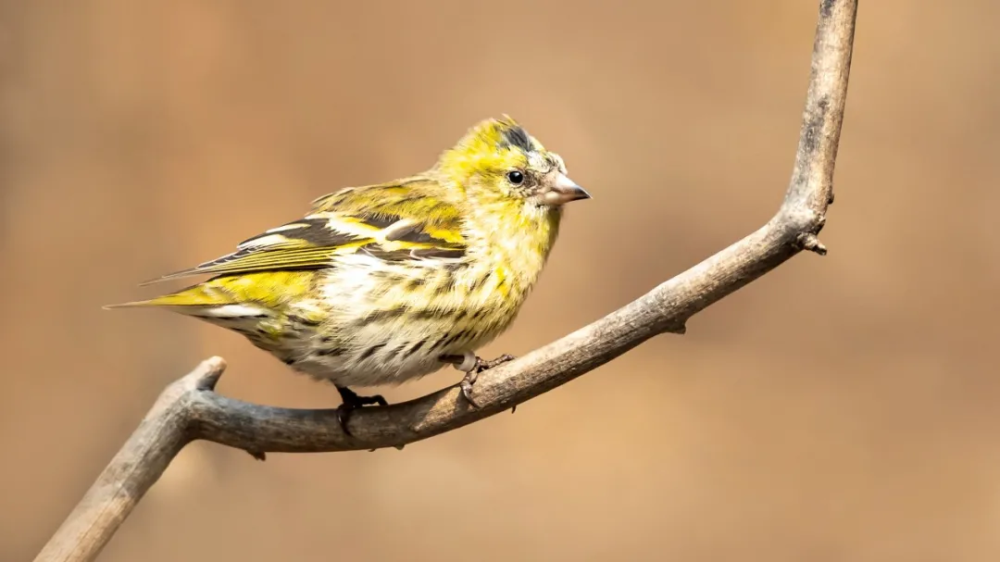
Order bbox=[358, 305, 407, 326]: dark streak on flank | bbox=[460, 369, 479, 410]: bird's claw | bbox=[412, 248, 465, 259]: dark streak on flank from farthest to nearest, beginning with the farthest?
bbox=[412, 248, 465, 259]: dark streak on flank, bbox=[358, 305, 407, 326]: dark streak on flank, bbox=[460, 369, 479, 410]: bird's claw

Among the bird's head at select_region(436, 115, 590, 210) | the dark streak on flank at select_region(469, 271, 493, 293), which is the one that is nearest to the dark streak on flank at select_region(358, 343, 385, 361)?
the dark streak on flank at select_region(469, 271, 493, 293)

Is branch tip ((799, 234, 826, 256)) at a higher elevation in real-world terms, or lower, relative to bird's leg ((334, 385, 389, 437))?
higher

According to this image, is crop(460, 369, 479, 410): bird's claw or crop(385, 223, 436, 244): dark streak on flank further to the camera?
crop(385, 223, 436, 244): dark streak on flank

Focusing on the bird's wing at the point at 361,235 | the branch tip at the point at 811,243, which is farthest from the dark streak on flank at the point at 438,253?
the branch tip at the point at 811,243

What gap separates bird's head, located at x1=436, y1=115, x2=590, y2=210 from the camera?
2217mm

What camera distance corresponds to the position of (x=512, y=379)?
1.83 meters

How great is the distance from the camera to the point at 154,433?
2.15 meters

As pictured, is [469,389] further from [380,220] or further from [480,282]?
[380,220]

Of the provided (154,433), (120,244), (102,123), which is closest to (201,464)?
(120,244)

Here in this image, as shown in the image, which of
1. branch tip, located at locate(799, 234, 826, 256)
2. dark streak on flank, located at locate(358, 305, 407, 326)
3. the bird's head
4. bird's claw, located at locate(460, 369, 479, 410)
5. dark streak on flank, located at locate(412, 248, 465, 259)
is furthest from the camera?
the bird's head

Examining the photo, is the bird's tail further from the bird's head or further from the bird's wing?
the bird's head

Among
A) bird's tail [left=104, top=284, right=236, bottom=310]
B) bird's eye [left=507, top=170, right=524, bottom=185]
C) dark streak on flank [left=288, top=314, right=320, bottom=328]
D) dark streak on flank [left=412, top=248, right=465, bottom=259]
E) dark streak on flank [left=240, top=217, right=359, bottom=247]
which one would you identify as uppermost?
bird's eye [left=507, top=170, right=524, bottom=185]

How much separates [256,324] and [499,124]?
708 mm

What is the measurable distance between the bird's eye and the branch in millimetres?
517
